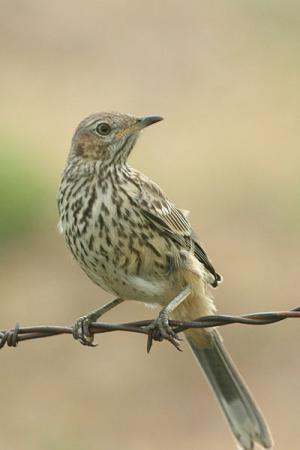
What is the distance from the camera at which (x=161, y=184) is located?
20391 mm

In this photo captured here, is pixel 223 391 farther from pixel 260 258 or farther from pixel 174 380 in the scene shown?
pixel 260 258

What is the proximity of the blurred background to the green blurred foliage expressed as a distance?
2cm

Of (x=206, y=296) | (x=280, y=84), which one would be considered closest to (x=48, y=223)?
(x=280, y=84)

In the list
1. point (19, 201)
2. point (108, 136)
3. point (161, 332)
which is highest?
point (19, 201)

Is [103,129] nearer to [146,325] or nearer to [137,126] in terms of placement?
[137,126]

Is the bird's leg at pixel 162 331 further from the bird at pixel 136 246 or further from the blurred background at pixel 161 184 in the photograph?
the blurred background at pixel 161 184

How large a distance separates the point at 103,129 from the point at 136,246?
91 centimetres

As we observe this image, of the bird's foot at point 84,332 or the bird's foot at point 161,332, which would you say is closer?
the bird's foot at point 161,332

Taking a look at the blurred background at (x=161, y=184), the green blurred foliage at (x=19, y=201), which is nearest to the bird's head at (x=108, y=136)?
the blurred background at (x=161, y=184)

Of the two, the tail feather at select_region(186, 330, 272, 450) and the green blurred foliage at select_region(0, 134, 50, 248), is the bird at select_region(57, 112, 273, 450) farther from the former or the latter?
the green blurred foliage at select_region(0, 134, 50, 248)

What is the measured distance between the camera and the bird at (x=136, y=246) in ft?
30.5

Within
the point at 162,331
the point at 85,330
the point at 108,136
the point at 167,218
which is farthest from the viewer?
the point at 108,136

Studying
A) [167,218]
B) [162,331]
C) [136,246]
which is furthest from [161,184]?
[162,331]

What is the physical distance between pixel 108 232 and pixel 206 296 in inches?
37.2
